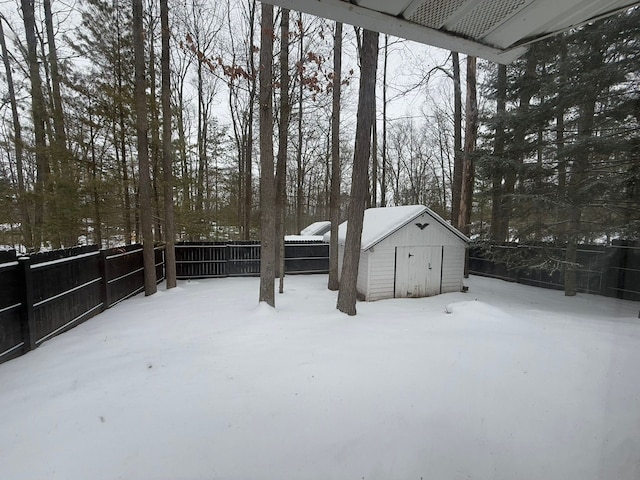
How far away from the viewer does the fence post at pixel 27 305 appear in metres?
3.90

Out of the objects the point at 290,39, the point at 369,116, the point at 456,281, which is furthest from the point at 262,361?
the point at 290,39

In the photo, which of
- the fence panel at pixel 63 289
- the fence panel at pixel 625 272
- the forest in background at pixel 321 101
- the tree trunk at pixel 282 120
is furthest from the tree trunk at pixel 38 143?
the fence panel at pixel 625 272

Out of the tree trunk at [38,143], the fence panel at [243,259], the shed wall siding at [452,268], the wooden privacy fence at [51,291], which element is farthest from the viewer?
the fence panel at [243,259]

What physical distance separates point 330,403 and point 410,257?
6213mm

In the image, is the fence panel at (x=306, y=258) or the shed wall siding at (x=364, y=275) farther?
the fence panel at (x=306, y=258)

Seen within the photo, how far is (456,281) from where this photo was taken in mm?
8734

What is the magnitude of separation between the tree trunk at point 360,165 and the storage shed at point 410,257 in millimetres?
1977

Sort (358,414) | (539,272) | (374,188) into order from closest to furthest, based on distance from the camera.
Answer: (358,414)
(539,272)
(374,188)

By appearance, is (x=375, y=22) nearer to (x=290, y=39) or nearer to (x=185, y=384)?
(x=185, y=384)

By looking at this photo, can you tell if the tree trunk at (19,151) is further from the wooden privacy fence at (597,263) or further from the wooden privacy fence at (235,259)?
the wooden privacy fence at (597,263)

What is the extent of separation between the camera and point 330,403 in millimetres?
2650

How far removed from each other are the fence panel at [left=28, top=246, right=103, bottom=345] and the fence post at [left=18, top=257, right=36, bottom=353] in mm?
51

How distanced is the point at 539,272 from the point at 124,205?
13.9 m

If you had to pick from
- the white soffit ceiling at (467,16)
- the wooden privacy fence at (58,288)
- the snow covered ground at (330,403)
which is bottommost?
the snow covered ground at (330,403)
